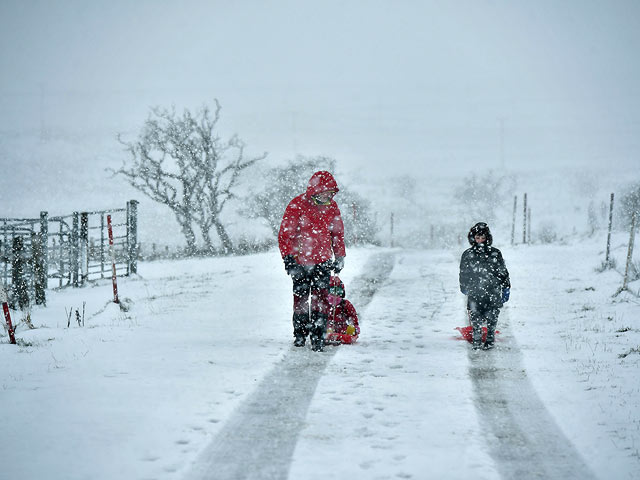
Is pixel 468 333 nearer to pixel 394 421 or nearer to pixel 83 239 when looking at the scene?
pixel 394 421

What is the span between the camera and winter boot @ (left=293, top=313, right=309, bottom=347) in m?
6.67

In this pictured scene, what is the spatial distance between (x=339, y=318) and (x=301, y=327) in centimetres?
69

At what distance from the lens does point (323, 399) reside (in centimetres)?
462

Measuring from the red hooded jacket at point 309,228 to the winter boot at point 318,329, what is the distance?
633mm

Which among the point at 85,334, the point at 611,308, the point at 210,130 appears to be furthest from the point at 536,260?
the point at 210,130

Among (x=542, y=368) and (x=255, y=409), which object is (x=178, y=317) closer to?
(x=255, y=409)

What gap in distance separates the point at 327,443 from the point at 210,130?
108ft

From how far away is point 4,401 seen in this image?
445 cm

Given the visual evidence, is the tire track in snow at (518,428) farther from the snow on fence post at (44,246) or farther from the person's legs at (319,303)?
the snow on fence post at (44,246)

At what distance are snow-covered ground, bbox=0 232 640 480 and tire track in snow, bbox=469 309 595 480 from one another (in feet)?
0.05

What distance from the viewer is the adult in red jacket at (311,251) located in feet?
21.3

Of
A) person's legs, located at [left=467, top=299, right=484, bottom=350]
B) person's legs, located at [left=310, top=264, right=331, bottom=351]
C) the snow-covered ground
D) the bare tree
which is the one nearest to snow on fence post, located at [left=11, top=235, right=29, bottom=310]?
the snow-covered ground

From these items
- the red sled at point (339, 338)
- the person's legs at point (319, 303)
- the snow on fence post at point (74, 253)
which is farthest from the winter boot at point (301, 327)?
the snow on fence post at point (74, 253)

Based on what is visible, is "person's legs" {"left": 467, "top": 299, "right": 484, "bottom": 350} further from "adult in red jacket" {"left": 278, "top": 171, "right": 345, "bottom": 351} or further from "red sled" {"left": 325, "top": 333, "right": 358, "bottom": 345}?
"adult in red jacket" {"left": 278, "top": 171, "right": 345, "bottom": 351}
